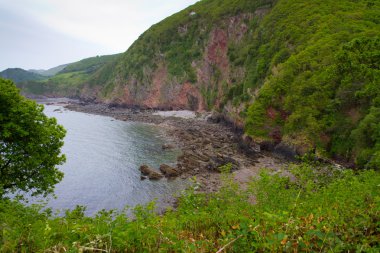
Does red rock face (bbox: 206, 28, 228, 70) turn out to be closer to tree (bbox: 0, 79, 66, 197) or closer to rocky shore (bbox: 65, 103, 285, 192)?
rocky shore (bbox: 65, 103, 285, 192)

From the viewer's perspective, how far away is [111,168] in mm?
49656

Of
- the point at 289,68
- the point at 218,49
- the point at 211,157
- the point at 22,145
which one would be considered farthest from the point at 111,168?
the point at 218,49

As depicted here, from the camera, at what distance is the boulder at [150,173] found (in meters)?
43.3

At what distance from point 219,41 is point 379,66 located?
76.9 metres

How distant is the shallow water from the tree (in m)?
12.7

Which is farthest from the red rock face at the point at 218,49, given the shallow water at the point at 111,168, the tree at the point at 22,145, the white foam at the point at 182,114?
the tree at the point at 22,145

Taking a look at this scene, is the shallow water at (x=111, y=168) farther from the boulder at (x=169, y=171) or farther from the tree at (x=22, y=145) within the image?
the tree at (x=22, y=145)

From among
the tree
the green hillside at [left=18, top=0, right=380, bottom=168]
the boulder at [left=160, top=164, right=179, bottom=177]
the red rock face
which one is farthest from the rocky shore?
the red rock face

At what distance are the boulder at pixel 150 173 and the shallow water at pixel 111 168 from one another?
41.5 inches

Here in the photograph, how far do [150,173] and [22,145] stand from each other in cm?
2453

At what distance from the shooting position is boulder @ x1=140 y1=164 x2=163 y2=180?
43.3m

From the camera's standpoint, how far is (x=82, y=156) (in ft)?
189

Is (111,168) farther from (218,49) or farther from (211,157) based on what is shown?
(218,49)

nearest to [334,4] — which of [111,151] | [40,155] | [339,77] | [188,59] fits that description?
[339,77]
